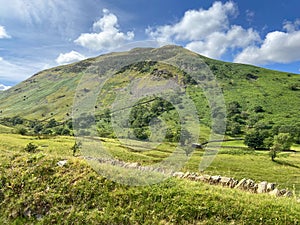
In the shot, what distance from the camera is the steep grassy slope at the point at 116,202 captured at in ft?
32.7

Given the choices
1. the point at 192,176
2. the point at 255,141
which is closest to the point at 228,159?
the point at 255,141

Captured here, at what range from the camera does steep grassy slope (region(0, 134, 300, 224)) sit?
392 inches

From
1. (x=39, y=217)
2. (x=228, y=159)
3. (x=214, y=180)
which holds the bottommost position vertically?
(x=228, y=159)

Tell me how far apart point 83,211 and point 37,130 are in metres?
170

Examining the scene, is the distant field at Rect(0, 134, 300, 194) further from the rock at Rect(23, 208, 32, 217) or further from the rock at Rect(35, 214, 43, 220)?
the rock at Rect(35, 214, 43, 220)

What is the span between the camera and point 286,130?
128 m

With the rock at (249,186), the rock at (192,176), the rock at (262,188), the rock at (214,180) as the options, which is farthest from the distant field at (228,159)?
the rock at (262,188)

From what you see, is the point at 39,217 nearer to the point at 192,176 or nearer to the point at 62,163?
the point at 62,163

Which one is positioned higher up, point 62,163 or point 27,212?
point 62,163

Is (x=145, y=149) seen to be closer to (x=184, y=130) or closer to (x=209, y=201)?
(x=184, y=130)

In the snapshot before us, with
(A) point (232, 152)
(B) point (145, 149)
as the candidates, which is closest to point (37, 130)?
(B) point (145, 149)

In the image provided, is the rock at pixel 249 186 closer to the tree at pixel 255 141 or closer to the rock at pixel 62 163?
the rock at pixel 62 163

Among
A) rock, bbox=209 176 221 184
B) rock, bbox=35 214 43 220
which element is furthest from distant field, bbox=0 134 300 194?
rock, bbox=35 214 43 220

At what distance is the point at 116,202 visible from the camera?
35.6 ft
